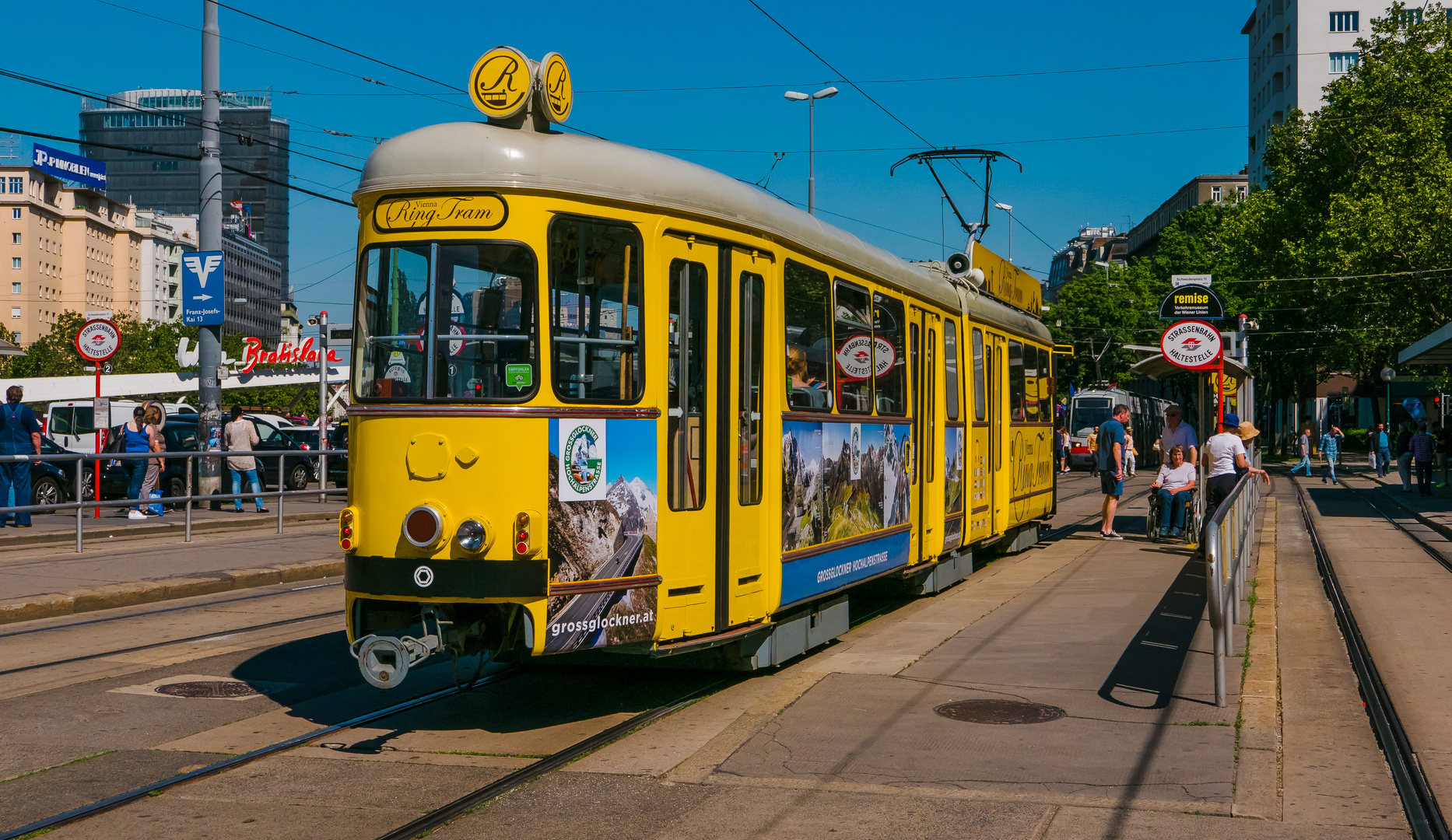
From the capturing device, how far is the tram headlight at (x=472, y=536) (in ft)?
20.7

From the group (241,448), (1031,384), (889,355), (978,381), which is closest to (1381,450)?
(1031,384)

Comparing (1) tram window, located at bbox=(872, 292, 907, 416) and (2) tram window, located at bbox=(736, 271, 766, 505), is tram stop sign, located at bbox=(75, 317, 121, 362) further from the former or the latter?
(2) tram window, located at bbox=(736, 271, 766, 505)

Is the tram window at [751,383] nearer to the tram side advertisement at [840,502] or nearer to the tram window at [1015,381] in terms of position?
the tram side advertisement at [840,502]

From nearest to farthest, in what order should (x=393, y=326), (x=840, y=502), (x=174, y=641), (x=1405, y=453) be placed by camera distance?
(x=393, y=326)
(x=840, y=502)
(x=174, y=641)
(x=1405, y=453)

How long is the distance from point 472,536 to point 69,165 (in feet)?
364

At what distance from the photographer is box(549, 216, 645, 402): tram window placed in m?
6.58

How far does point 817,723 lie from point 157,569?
8759 mm

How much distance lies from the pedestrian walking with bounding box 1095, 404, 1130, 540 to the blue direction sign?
1200 centimetres

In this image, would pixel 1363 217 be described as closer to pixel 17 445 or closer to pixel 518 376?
pixel 17 445

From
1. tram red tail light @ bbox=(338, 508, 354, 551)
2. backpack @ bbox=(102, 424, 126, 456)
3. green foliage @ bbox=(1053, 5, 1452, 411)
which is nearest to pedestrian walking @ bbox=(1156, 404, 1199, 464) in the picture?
tram red tail light @ bbox=(338, 508, 354, 551)

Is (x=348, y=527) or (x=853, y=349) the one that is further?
(x=853, y=349)

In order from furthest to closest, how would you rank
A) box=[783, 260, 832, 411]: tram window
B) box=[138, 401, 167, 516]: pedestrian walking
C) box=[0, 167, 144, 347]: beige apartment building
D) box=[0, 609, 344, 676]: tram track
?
box=[0, 167, 144, 347]: beige apartment building → box=[138, 401, 167, 516]: pedestrian walking → box=[0, 609, 344, 676]: tram track → box=[783, 260, 832, 411]: tram window

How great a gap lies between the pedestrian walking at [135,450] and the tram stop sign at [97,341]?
37.8 inches

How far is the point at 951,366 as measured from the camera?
481 inches
